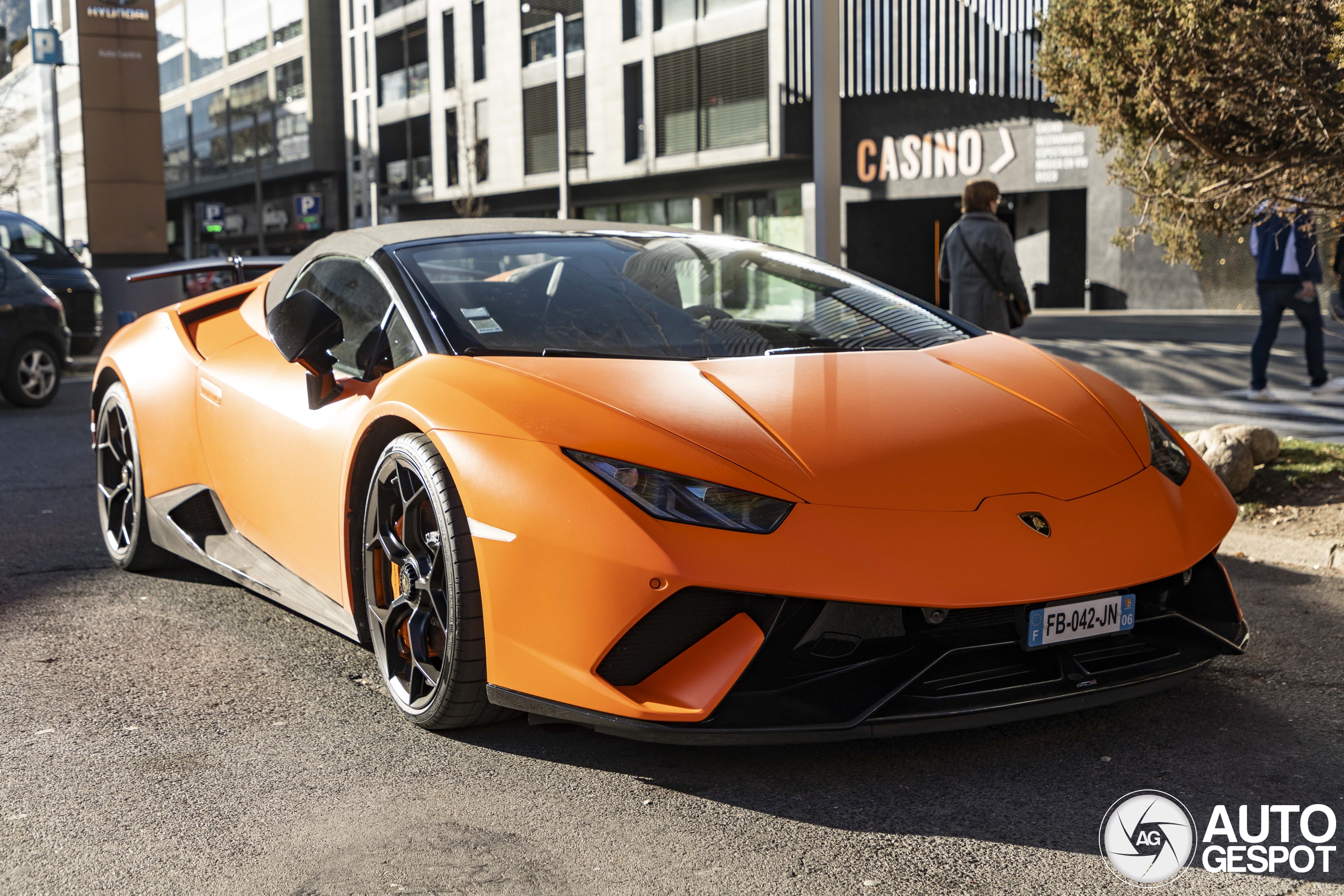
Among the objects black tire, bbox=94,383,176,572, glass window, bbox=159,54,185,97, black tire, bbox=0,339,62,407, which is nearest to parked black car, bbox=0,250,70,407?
black tire, bbox=0,339,62,407

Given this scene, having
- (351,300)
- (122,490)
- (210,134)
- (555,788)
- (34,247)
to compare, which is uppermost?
(210,134)

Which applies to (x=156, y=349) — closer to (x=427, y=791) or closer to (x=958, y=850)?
(x=427, y=791)

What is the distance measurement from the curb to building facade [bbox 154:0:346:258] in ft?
148

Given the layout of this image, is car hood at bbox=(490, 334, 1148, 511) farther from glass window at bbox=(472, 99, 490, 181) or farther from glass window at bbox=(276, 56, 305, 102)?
glass window at bbox=(276, 56, 305, 102)

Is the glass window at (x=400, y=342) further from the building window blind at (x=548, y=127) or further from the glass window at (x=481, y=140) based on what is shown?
the glass window at (x=481, y=140)

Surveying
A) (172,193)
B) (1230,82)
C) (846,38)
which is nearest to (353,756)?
(1230,82)

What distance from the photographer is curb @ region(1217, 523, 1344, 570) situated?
5.04 meters

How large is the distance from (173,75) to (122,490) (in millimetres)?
68901

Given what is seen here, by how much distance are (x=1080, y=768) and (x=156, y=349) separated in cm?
353

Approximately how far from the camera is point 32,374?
11.4 m

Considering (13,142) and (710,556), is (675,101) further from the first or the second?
(13,142)

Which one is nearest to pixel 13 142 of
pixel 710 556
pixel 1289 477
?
pixel 1289 477

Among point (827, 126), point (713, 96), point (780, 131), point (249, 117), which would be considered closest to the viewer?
point (827, 126)

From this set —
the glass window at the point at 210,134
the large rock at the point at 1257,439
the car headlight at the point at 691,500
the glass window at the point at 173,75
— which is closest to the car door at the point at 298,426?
the car headlight at the point at 691,500
